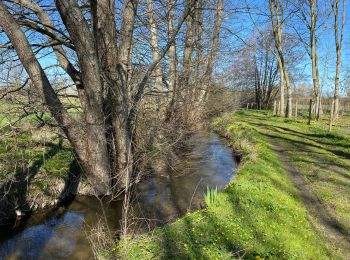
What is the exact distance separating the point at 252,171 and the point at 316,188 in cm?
187

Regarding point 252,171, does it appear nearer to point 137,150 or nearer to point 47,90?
point 137,150

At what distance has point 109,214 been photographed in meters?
8.16

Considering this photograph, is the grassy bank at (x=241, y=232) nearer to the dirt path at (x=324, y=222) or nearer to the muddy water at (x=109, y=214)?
the dirt path at (x=324, y=222)

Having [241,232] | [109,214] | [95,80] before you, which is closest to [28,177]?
[109,214]

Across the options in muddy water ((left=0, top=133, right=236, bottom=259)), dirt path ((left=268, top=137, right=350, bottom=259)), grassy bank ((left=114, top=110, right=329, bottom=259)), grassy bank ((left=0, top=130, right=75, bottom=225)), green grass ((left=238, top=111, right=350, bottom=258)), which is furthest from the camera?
grassy bank ((left=0, top=130, right=75, bottom=225))

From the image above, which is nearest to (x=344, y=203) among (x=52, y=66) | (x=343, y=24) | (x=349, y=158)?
(x=349, y=158)

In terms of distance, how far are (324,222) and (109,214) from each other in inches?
196

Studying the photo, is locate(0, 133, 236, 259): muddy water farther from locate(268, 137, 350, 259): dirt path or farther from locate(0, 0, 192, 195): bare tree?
locate(268, 137, 350, 259): dirt path

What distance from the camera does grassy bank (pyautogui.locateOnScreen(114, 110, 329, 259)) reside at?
504 centimetres

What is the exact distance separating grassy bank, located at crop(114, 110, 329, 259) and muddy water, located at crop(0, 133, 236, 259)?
32.9 inches

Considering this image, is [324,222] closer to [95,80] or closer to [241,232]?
[241,232]

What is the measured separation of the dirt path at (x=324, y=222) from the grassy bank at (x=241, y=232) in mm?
188

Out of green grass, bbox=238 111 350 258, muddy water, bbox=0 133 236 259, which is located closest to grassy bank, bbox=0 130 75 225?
muddy water, bbox=0 133 236 259

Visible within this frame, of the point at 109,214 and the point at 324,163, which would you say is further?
the point at 324,163
